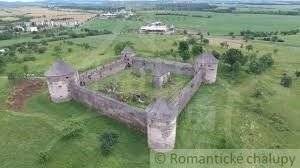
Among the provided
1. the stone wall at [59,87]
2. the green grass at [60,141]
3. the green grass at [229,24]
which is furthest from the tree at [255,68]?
the green grass at [229,24]

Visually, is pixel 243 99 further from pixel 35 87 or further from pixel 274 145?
pixel 35 87

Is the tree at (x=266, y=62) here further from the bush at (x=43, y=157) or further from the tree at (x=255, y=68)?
the bush at (x=43, y=157)

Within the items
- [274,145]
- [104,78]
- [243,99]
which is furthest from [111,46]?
[274,145]

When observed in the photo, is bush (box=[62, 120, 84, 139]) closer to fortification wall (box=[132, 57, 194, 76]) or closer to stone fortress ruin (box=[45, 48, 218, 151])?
stone fortress ruin (box=[45, 48, 218, 151])

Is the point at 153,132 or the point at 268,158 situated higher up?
the point at 153,132

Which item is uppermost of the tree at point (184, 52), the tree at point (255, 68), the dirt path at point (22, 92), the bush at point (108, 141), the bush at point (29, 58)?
the tree at point (184, 52)

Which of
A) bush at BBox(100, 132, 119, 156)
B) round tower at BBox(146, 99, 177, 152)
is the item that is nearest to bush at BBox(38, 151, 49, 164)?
bush at BBox(100, 132, 119, 156)
